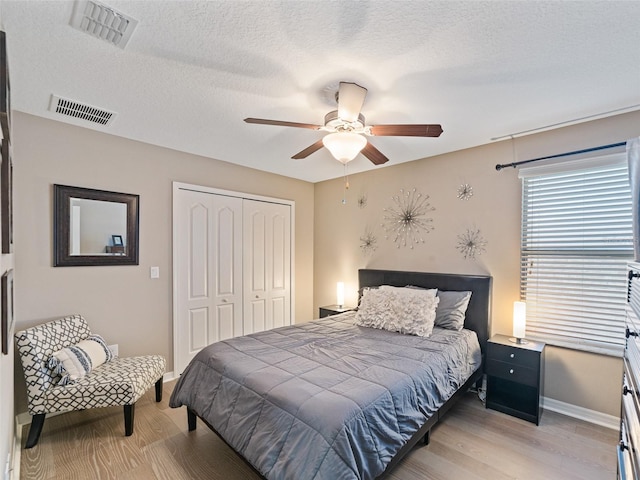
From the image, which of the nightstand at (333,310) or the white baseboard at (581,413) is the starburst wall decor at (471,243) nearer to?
the white baseboard at (581,413)

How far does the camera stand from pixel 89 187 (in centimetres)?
289

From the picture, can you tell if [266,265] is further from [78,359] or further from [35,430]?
[35,430]

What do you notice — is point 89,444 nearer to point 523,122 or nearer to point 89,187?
point 89,187

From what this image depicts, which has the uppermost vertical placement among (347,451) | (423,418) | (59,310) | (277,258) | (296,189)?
(296,189)

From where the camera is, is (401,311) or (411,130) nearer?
(411,130)

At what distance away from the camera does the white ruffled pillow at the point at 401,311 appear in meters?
2.93

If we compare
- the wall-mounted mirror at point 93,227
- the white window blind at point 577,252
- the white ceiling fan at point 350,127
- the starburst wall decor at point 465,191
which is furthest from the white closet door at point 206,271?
the white window blind at point 577,252

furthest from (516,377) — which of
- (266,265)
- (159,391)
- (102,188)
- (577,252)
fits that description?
(102,188)

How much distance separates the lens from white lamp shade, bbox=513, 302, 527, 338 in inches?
110

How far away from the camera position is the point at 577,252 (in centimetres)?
271

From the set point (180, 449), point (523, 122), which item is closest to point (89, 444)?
point (180, 449)

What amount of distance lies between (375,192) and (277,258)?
1.67 meters

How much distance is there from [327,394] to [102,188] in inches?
109

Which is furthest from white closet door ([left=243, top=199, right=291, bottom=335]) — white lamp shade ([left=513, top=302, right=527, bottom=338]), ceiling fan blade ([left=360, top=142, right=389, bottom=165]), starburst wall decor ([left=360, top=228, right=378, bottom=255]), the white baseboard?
the white baseboard
